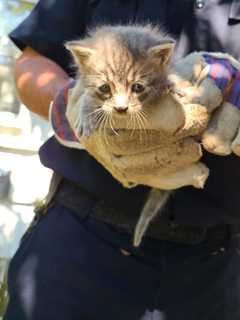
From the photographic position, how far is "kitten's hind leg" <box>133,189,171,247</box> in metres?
1.76

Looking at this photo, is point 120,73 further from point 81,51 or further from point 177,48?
point 177,48

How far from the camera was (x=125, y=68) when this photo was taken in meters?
1.58

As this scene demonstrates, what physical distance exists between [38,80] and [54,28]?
0.16 m

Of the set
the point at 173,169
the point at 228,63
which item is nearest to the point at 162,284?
the point at 173,169

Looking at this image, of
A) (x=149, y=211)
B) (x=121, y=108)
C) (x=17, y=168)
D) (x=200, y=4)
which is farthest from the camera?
(x=17, y=168)

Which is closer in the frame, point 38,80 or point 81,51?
point 81,51

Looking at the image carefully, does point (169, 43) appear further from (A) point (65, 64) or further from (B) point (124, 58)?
(A) point (65, 64)

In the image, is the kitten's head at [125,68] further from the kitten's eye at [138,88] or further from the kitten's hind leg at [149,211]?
the kitten's hind leg at [149,211]

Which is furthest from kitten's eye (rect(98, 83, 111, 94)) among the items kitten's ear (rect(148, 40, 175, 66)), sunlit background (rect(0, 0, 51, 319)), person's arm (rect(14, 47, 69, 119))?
sunlit background (rect(0, 0, 51, 319))

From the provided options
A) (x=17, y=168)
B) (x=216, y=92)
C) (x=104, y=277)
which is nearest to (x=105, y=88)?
(x=216, y=92)

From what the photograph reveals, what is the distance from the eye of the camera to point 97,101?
5.40 feet

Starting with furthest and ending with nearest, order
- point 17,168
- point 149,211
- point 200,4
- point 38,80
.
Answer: point 17,168, point 38,80, point 200,4, point 149,211

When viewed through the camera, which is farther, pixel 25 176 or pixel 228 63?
pixel 25 176

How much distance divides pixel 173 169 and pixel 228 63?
0.27m
